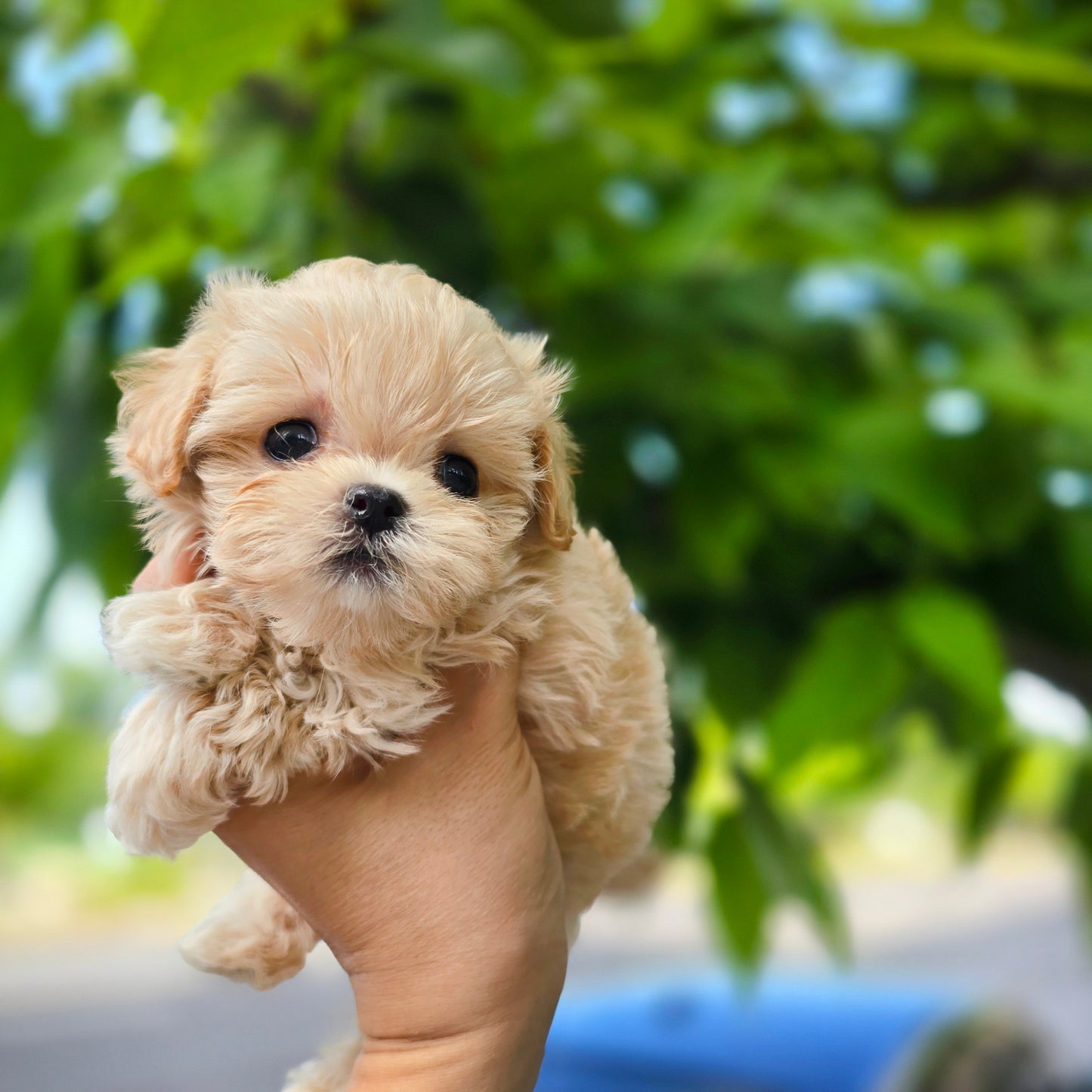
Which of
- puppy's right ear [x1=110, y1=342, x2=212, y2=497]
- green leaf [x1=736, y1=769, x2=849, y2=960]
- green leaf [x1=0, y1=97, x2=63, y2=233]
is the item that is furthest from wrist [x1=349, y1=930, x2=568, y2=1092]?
green leaf [x1=0, y1=97, x2=63, y2=233]

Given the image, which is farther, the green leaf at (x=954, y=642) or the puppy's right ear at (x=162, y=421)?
the green leaf at (x=954, y=642)

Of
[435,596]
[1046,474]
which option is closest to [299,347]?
[435,596]

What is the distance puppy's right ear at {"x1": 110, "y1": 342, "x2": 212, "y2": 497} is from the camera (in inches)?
8.0

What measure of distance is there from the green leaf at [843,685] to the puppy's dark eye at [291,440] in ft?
1.08

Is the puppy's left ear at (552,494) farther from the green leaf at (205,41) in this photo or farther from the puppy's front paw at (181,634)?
the green leaf at (205,41)

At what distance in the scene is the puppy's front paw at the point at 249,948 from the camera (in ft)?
0.71

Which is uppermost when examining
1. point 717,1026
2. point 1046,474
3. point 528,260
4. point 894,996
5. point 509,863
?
point 509,863

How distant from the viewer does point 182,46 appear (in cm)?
35

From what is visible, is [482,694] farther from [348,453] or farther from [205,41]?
[205,41]

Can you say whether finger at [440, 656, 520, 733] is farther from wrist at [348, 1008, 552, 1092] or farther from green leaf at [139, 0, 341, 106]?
green leaf at [139, 0, 341, 106]

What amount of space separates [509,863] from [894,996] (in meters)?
1.32

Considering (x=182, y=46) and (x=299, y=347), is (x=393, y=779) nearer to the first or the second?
(x=299, y=347)

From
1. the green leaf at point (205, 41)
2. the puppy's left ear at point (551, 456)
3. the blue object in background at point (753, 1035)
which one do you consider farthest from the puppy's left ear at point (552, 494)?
the blue object in background at point (753, 1035)

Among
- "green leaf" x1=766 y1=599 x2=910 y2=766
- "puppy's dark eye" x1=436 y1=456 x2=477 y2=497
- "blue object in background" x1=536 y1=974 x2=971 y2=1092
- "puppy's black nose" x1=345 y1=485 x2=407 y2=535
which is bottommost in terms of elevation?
"blue object in background" x1=536 y1=974 x2=971 y2=1092
